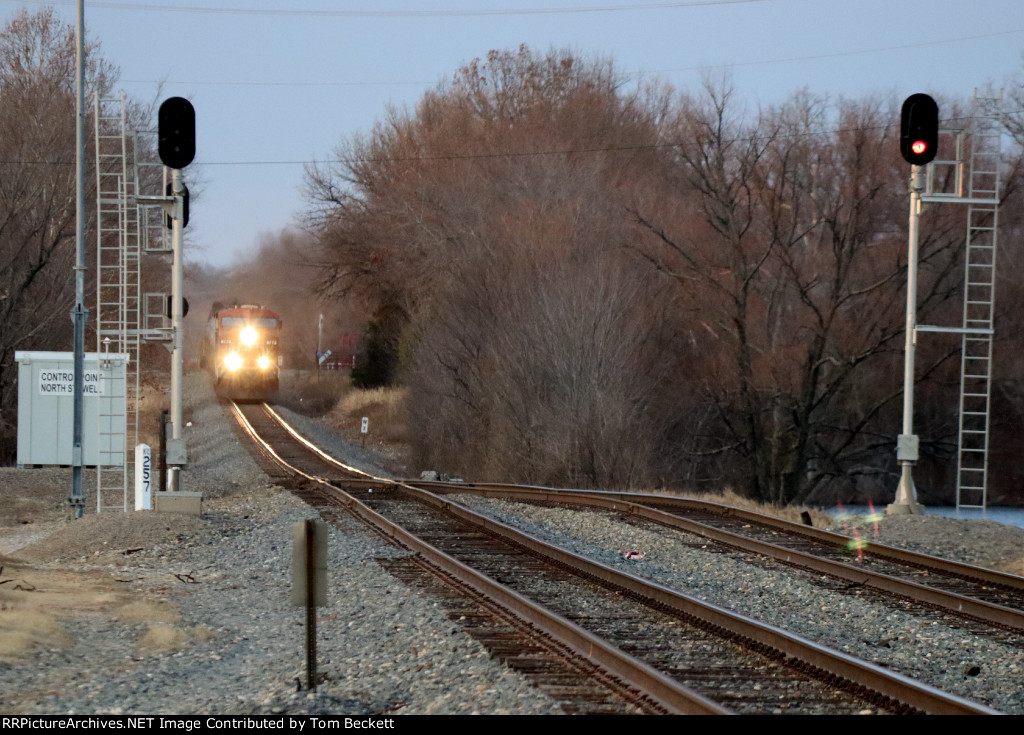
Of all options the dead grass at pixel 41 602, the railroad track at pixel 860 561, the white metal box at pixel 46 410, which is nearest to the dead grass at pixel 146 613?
the dead grass at pixel 41 602

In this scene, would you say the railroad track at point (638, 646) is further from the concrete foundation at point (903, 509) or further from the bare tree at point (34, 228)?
the bare tree at point (34, 228)

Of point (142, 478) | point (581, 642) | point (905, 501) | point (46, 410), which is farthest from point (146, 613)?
point (46, 410)

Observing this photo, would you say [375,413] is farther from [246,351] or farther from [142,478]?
[142,478]

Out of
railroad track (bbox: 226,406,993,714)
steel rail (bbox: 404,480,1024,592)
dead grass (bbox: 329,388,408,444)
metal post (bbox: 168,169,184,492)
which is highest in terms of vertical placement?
metal post (bbox: 168,169,184,492)

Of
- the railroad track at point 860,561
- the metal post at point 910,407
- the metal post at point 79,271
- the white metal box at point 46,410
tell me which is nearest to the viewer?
the railroad track at point 860,561

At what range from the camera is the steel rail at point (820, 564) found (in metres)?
10.6

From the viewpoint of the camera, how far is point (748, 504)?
69.0ft

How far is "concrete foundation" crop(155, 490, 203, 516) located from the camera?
17.2m

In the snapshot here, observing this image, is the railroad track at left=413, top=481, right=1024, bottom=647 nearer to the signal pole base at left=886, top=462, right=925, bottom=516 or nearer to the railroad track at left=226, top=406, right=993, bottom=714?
the signal pole base at left=886, top=462, right=925, bottom=516

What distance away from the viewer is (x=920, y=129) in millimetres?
17484

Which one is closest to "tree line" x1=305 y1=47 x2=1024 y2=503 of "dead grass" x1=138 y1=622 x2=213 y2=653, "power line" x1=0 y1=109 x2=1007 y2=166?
"power line" x1=0 y1=109 x2=1007 y2=166

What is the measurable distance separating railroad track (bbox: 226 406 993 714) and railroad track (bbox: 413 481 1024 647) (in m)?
2.71

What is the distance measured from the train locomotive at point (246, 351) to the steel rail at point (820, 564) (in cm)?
3207

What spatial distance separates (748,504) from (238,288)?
12328 cm
